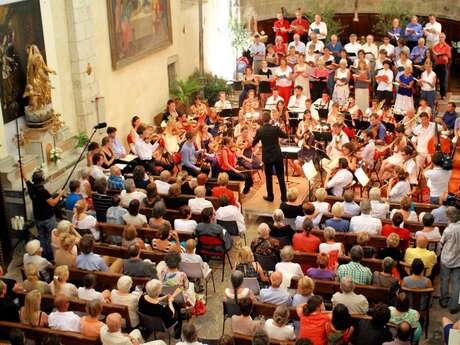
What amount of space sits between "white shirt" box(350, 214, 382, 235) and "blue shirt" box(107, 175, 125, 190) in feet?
13.8

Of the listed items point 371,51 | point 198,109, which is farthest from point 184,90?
point 371,51

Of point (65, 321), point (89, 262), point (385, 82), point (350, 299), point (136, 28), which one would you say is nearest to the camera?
point (65, 321)

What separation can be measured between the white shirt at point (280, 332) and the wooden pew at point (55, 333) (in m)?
1.95

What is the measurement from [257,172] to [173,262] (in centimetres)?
630

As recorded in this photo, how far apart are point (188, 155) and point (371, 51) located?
24.0 feet

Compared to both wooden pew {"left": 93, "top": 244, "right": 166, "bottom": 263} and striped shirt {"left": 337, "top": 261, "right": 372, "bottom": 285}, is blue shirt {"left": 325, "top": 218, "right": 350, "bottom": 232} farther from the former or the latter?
wooden pew {"left": 93, "top": 244, "right": 166, "bottom": 263}

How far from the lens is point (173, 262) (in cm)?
920

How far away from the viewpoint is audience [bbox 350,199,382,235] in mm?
10516

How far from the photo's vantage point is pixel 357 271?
29.9 feet

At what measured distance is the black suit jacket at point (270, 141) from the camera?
13.0m

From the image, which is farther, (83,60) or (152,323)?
(83,60)

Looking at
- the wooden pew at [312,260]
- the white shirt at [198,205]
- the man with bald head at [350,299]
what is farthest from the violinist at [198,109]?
the man with bald head at [350,299]

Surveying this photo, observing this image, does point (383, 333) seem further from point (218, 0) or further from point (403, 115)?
point (218, 0)

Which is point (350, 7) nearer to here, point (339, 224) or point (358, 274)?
point (339, 224)
